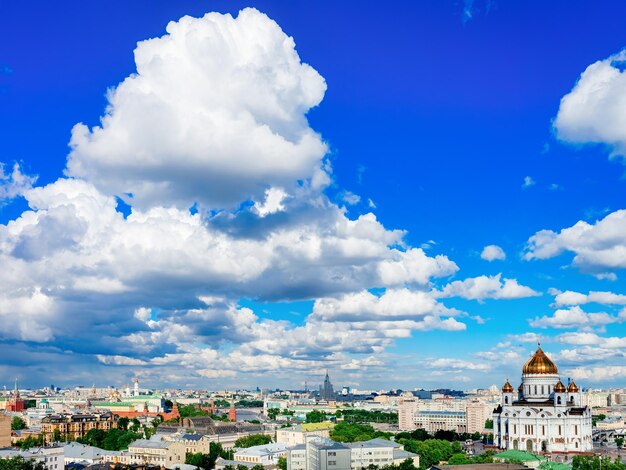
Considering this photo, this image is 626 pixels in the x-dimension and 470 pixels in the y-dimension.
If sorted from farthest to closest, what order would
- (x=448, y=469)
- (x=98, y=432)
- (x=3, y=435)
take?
1. (x=98, y=432)
2. (x=3, y=435)
3. (x=448, y=469)

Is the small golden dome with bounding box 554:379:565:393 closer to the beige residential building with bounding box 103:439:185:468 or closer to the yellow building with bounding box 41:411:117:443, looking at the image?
the beige residential building with bounding box 103:439:185:468

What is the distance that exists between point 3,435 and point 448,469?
69481 mm

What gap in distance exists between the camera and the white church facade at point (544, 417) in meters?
121

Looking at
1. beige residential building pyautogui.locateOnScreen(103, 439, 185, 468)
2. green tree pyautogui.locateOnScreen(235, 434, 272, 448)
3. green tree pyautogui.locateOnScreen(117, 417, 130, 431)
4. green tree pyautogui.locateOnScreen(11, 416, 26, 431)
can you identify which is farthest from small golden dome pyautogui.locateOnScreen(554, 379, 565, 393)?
green tree pyautogui.locateOnScreen(11, 416, 26, 431)

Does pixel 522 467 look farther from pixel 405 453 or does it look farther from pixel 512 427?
pixel 512 427

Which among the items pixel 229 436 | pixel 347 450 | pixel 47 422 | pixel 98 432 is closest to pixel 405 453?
pixel 347 450

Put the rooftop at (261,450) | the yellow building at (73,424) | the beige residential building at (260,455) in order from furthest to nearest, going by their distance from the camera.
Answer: the yellow building at (73,424) → the rooftop at (261,450) → the beige residential building at (260,455)

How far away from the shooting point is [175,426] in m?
158

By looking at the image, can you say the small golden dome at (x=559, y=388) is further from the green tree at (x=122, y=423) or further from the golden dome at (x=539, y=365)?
the green tree at (x=122, y=423)

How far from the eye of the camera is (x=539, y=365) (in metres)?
130

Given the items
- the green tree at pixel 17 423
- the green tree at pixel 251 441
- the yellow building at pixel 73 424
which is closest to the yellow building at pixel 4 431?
the yellow building at pixel 73 424

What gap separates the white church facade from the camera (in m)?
121

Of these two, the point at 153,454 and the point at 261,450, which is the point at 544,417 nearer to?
the point at 261,450

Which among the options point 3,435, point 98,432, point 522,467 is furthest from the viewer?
point 98,432
